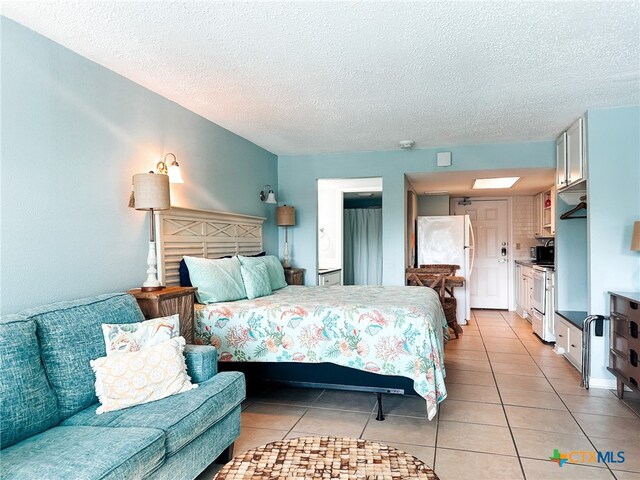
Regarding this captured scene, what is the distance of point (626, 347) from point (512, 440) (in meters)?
1.26

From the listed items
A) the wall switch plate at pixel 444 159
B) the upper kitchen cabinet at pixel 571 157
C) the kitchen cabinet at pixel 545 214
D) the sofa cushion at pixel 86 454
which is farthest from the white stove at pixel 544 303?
the sofa cushion at pixel 86 454

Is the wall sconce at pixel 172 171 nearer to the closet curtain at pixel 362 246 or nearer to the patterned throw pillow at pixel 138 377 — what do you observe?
the patterned throw pillow at pixel 138 377

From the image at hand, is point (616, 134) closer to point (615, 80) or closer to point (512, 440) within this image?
point (615, 80)

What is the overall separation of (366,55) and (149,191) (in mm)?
1595

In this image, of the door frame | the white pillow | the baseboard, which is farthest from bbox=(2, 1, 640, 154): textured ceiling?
the door frame

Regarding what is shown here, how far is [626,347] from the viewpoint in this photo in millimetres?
3078

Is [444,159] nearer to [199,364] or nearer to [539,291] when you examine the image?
[539,291]

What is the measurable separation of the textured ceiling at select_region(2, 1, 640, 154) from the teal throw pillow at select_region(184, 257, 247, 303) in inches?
51.2

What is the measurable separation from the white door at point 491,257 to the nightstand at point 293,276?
3.67 m

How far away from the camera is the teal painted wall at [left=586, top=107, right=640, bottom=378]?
3.48 meters

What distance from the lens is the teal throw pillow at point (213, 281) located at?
10.6 ft

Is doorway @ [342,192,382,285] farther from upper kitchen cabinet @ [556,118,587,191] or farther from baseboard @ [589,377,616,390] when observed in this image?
baseboard @ [589,377,616,390]

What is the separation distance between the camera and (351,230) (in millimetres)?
7953

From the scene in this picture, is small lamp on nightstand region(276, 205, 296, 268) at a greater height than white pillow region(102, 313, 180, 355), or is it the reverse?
small lamp on nightstand region(276, 205, 296, 268)
